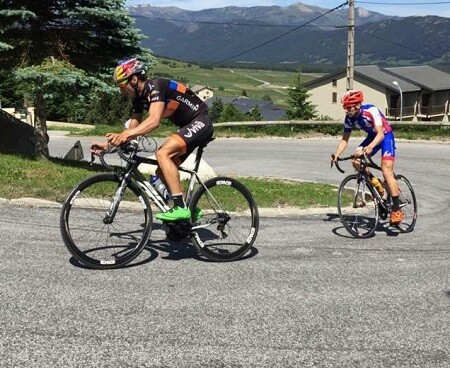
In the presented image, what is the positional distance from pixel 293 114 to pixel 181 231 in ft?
239

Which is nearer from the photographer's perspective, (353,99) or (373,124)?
(353,99)

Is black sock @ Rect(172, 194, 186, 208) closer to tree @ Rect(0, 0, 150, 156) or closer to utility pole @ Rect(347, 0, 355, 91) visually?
tree @ Rect(0, 0, 150, 156)

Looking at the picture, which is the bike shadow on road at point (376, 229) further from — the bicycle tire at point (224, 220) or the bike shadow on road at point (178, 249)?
the bicycle tire at point (224, 220)

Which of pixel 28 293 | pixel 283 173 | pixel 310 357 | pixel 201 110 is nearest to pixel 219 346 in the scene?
pixel 310 357

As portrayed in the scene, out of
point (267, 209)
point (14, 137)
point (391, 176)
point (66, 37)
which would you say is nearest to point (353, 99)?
point (391, 176)

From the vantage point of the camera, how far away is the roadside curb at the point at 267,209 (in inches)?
318

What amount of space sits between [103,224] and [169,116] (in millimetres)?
1493

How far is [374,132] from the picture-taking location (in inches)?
327

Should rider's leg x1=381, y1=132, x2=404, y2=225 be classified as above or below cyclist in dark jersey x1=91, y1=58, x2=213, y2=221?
below

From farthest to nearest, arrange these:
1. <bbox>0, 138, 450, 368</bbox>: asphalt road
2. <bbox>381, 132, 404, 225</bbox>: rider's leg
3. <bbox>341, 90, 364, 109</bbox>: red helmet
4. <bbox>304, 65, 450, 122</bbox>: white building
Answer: <bbox>304, 65, 450, 122</bbox>: white building < <bbox>381, 132, 404, 225</bbox>: rider's leg < <bbox>341, 90, 364, 109</bbox>: red helmet < <bbox>0, 138, 450, 368</bbox>: asphalt road

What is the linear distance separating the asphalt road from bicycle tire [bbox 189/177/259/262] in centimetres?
21

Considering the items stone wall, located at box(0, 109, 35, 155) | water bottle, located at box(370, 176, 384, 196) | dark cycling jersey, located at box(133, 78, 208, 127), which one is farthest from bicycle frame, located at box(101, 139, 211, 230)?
stone wall, located at box(0, 109, 35, 155)

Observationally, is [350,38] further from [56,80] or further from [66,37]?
[56,80]

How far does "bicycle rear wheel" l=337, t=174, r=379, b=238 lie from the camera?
8.23m
